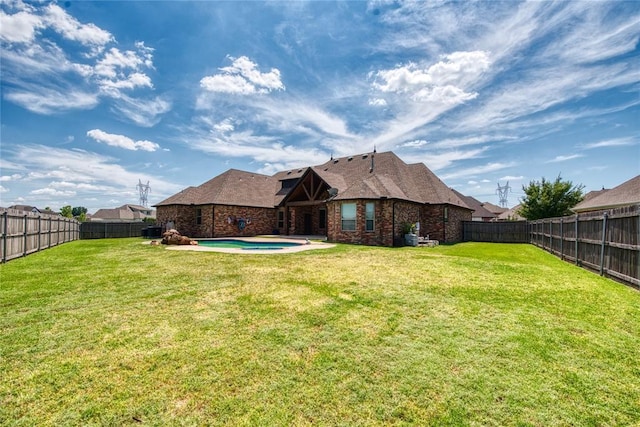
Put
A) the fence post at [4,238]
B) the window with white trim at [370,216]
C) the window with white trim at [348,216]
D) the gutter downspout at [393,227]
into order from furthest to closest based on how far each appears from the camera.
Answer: the window with white trim at [348,216] < the window with white trim at [370,216] < the gutter downspout at [393,227] < the fence post at [4,238]

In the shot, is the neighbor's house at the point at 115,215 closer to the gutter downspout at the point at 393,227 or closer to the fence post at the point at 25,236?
the fence post at the point at 25,236

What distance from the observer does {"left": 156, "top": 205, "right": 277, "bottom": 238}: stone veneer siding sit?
2378 cm

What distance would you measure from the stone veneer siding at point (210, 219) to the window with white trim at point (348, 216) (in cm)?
1079

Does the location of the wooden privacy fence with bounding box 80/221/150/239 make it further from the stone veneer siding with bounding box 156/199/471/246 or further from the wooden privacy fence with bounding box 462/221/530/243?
the wooden privacy fence with bounding box 462/221/530/243

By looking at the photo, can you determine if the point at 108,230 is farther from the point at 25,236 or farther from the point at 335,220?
the point at 335,220

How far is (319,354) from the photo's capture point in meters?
3.51

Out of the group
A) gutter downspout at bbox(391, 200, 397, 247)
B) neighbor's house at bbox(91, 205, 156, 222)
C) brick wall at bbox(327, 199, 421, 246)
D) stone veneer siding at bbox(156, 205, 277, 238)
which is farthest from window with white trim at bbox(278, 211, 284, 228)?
neighbor's house at bbox(91, 205, 156, 222)

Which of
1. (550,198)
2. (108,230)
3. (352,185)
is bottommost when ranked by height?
(108,230)

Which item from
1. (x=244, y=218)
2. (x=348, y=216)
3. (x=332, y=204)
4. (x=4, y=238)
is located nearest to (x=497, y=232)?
(x=348, y=216)

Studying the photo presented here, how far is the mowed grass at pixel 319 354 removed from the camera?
99.6 inches

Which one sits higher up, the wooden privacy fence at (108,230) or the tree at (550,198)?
the tree at (550,198)

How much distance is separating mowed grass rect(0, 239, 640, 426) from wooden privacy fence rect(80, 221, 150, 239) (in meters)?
21.7

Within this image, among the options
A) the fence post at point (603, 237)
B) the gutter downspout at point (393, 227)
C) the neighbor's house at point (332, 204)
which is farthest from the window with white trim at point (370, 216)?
the fence post at point (603, 237)

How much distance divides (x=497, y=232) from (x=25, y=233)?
28.5m
